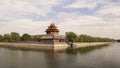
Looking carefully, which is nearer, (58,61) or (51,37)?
(58,61)

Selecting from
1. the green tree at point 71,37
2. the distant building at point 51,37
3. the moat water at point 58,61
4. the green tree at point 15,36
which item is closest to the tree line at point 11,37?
the green tree at point 15,36

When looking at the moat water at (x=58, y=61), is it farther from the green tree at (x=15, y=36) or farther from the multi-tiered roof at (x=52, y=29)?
the green tree at (x=15, y=36)

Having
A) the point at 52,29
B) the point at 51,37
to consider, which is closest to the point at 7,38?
the point at 52,29

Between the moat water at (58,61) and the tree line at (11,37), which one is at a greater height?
the tree line at (11,37)

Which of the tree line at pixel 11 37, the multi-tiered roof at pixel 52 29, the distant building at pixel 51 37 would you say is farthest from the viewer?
the tree line at pixel 11 37

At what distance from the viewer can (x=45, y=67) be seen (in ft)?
76.0

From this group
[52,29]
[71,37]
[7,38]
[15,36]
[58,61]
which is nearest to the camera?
[58,61]

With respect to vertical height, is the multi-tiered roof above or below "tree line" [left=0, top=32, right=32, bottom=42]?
above

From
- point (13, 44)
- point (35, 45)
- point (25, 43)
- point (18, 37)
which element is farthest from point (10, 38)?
point (35, 45)

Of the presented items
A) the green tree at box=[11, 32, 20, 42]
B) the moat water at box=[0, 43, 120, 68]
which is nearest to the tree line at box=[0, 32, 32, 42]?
the green tree at box=[11, 32, 20, 42]

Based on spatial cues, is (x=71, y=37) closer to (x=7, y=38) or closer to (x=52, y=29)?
(x=52, y=29)

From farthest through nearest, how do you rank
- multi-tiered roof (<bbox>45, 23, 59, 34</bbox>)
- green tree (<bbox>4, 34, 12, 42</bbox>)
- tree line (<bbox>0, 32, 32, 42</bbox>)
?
green tree (<bbox>4, 34, 12, 42</bbox>), tree line (<bbox>0, 32, 32, 42</bbox>), multi-tiered roof (<bbox>45, 23, 59, 34</bbox>)

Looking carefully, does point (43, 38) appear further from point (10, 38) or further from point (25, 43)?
point (10, 38)

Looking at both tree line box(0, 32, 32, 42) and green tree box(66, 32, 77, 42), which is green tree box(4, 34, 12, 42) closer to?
tree line box(0, 32, 32, 42)
